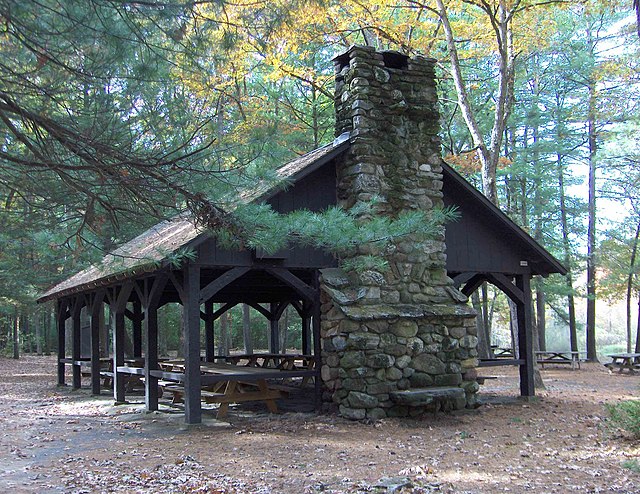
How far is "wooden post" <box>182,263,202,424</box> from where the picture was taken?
910 cm

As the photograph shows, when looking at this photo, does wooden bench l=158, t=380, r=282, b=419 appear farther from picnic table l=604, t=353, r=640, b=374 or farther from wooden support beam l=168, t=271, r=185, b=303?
picnic table l=604, t=353, r=640, b=374

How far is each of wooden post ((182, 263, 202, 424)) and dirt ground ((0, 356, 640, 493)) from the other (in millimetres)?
364

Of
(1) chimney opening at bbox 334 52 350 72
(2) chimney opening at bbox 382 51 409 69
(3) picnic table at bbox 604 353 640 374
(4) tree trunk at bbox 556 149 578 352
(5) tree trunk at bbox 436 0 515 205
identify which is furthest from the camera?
(4) tree trunk at bbox 556 149 578 352

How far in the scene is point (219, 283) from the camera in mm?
9336

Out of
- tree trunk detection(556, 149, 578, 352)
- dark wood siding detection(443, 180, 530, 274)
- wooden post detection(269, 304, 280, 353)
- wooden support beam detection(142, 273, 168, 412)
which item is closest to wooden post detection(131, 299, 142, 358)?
wooden post detection(269, 304, 280, 353)

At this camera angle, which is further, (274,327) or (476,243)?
Answer: (274,327)

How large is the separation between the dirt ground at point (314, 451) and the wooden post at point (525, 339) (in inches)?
18.8

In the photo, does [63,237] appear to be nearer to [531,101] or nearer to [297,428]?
[297,428]

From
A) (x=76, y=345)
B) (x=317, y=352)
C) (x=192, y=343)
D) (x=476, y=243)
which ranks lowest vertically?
(x=76, y=345)

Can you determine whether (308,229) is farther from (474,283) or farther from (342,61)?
(474,283)

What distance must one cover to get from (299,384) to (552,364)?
10707 mm

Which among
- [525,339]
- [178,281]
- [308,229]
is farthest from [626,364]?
[308,229]

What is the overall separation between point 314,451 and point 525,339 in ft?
19.7

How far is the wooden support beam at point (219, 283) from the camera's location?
920cm
